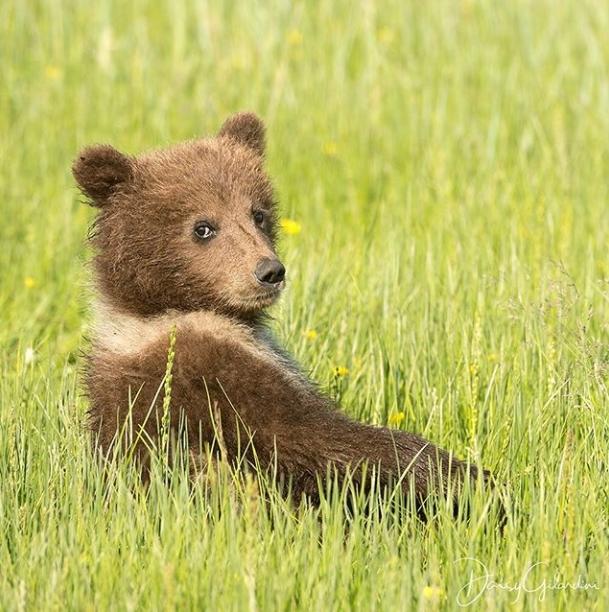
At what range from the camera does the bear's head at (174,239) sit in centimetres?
529

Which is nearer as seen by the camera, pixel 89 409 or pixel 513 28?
pixel 89 409

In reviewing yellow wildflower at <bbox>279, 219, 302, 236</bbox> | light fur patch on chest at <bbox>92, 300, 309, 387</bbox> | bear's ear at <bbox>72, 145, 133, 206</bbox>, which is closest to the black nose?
light fur patch on chest at <bbox>92, 300, 309, 387</bbox>

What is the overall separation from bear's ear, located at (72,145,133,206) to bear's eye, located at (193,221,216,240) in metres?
0.35

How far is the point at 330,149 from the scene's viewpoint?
9461 mm

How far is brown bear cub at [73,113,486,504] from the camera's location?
461cm

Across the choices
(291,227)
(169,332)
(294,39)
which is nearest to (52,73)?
(294,39)

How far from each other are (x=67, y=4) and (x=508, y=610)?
8.62 metres

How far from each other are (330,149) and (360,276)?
2.46 m

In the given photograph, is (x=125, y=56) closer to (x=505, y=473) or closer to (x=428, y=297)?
(x=428, y=297)

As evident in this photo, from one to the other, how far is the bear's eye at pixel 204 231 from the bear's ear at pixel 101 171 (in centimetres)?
35

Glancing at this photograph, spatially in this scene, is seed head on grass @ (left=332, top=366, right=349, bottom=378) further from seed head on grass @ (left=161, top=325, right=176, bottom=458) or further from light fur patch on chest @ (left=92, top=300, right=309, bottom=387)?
seed head on grass @ (left=161, top=325, right=176, bottom=458)

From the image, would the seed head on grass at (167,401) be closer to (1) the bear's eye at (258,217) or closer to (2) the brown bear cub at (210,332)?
(2) the brown bear cub at (210,332)

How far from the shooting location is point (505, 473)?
5.05m

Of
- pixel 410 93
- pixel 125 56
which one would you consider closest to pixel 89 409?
pixel 410 93
